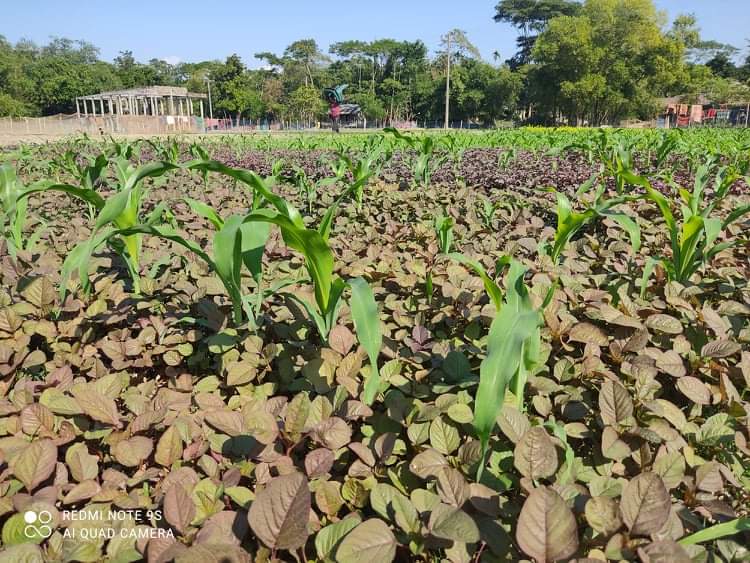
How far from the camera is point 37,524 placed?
2.56 ft

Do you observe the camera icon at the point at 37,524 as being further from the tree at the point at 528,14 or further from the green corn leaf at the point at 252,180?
the tree at the point at 528,14

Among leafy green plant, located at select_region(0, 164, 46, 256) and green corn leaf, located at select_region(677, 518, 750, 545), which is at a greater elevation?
leafy green plant, located at select_region(0, 164, 46, 256)

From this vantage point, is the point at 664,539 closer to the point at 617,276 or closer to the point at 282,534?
the point at 282,534

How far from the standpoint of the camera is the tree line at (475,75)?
3756 centimetres

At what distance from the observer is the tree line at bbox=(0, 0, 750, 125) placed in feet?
123

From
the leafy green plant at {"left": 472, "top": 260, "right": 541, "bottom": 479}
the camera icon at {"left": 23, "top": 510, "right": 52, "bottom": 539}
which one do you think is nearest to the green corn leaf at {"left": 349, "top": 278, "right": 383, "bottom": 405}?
the leafy green plant at {"left": 472, "top": 260, "right": 541, "bottom": 479}

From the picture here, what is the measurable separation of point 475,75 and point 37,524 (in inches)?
2433

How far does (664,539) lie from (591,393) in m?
0.55

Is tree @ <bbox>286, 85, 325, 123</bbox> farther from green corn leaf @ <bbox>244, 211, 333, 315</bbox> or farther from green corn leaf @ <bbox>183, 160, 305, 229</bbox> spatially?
green corn leaf @ <bbox>244, 211, 333, 315</bbox>

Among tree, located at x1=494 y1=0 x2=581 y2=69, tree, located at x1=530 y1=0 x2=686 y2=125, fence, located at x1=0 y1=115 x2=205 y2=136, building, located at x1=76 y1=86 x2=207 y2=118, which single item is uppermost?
tree, located at x1=494 y1=0 x2=581 y2=69

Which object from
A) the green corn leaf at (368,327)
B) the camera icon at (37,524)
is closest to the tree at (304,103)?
the green corn leaf at (368,327)

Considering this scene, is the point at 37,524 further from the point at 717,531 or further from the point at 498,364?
the point at 717,531

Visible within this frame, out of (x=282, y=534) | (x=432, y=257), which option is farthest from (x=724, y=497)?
(x=432, y=257)

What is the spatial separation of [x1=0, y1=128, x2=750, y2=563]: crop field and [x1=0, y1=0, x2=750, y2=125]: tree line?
38.8 m
